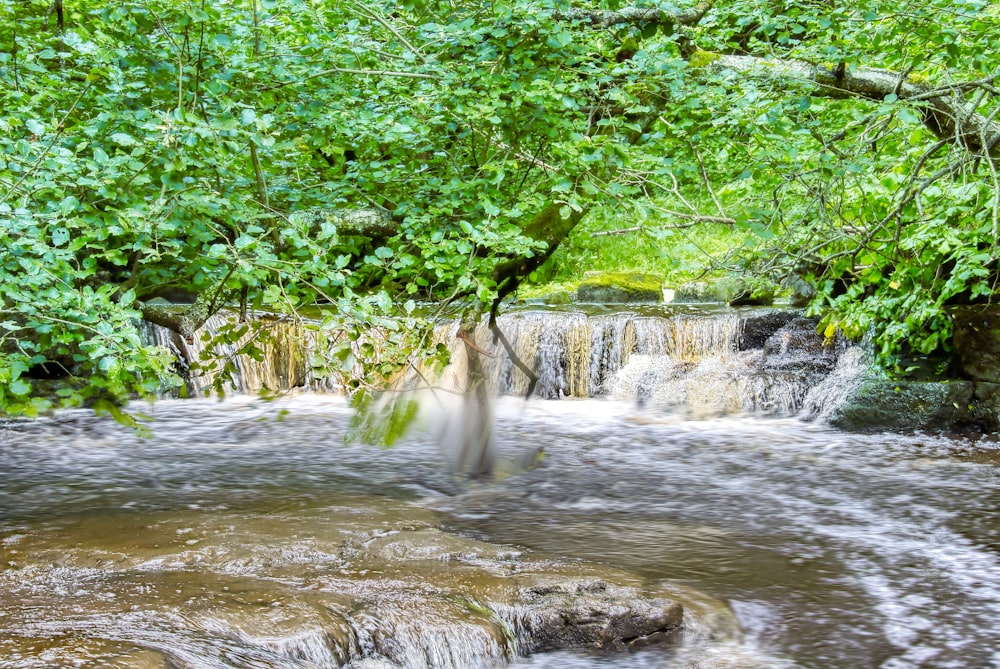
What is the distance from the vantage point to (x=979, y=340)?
341 inches

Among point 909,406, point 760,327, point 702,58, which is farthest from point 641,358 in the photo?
point 702,58

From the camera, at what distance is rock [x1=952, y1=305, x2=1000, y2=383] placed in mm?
8562

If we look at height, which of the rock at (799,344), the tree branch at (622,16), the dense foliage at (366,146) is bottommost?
the rock at (799,344)

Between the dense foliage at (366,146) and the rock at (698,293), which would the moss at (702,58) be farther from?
the rock at (698,293)

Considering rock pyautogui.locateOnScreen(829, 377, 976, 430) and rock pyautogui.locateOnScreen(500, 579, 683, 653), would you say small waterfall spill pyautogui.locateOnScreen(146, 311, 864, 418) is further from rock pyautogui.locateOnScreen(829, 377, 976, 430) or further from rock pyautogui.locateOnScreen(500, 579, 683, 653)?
rock pyautogui.locateOnScreen(500, 579, 683, 653)

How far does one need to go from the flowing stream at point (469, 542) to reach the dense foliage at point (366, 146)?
1001mm

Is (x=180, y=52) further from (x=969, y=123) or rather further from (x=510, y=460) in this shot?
(x=969, y=123)

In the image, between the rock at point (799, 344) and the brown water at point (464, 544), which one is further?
the rock at point (799, 344)

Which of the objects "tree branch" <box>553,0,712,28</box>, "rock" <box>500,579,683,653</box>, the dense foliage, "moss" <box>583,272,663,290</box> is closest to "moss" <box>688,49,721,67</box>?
the dense foliage

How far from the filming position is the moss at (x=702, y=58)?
6842 millimetres

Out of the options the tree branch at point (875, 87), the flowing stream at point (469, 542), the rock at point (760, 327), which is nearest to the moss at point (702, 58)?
the tree branch at point (875, 87)

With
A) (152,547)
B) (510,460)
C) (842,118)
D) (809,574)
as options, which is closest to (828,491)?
(809,574)

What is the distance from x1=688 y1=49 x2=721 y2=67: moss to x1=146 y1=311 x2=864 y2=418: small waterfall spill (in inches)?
168

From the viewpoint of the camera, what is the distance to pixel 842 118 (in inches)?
323
